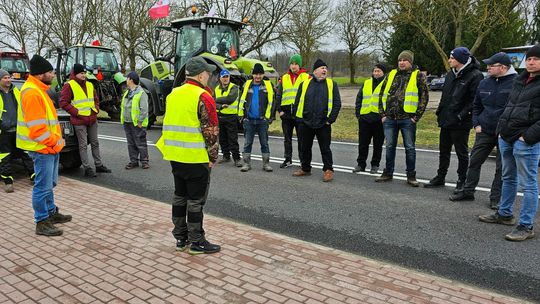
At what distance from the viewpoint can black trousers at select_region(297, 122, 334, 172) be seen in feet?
23.1

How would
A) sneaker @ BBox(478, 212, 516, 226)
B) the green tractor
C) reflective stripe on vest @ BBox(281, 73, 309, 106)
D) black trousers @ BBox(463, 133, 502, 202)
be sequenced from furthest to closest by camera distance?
the green tractor → reflective stripe on vest @ BBox(281, 73, 309, 106) → black trousers @ BBox(463, 133, 502, 202) → sneaker @ BBox(478, 212, 516, 226)

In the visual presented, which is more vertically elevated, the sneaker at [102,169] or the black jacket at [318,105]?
A: the black jacket at [318,105]

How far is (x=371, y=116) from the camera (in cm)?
757

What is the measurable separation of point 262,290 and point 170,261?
104 centimetres

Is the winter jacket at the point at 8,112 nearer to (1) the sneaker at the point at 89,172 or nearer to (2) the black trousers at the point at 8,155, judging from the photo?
(2) the black trousers at the point at 8,155

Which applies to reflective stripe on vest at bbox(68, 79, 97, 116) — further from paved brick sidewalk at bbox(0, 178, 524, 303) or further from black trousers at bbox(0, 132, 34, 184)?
paved brick sidewalk at bbox(0, 178, 524, 303)

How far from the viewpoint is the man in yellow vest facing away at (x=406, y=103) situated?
6590mm

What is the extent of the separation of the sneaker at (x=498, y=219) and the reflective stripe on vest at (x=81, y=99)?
6412 mm

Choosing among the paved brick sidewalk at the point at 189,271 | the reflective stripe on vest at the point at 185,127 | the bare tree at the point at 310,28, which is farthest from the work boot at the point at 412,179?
the bare tree at the point at 310,28

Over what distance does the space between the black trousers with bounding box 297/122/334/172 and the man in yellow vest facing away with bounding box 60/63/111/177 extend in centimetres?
374

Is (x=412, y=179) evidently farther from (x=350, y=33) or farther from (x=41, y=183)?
(x=350, y=33)

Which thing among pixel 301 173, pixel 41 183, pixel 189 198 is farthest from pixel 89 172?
pixel 189 198

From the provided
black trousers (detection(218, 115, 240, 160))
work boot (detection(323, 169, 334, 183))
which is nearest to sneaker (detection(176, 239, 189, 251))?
work boot (detection(323, 169, 334, 183))

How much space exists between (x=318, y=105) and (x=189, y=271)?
399 cm
